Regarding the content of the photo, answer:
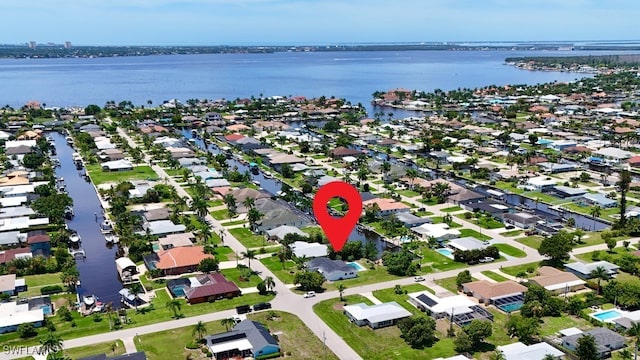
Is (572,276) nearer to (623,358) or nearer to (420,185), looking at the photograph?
(623,358)

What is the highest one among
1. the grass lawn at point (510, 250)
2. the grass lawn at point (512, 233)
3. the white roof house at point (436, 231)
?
the white roof house at point (436, 231)

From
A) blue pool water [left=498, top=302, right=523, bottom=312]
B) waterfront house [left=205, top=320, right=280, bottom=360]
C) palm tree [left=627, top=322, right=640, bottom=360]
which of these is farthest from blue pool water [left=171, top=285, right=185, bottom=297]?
palm tree [left=627, top=322, right=640, bottom=360]

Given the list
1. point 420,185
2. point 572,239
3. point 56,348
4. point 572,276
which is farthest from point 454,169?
point 56,348

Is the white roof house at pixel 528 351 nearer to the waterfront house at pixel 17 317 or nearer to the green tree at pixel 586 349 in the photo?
the green tree at pixel 586 349

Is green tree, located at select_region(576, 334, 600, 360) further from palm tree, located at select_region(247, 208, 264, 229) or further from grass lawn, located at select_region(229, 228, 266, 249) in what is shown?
palm tree, located at select_region(247, 208, 264, 229)

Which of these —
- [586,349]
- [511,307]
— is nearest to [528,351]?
[586,349]

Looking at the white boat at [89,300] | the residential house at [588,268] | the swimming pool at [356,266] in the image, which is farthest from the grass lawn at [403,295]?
Answer: the white boat at [89,300]
